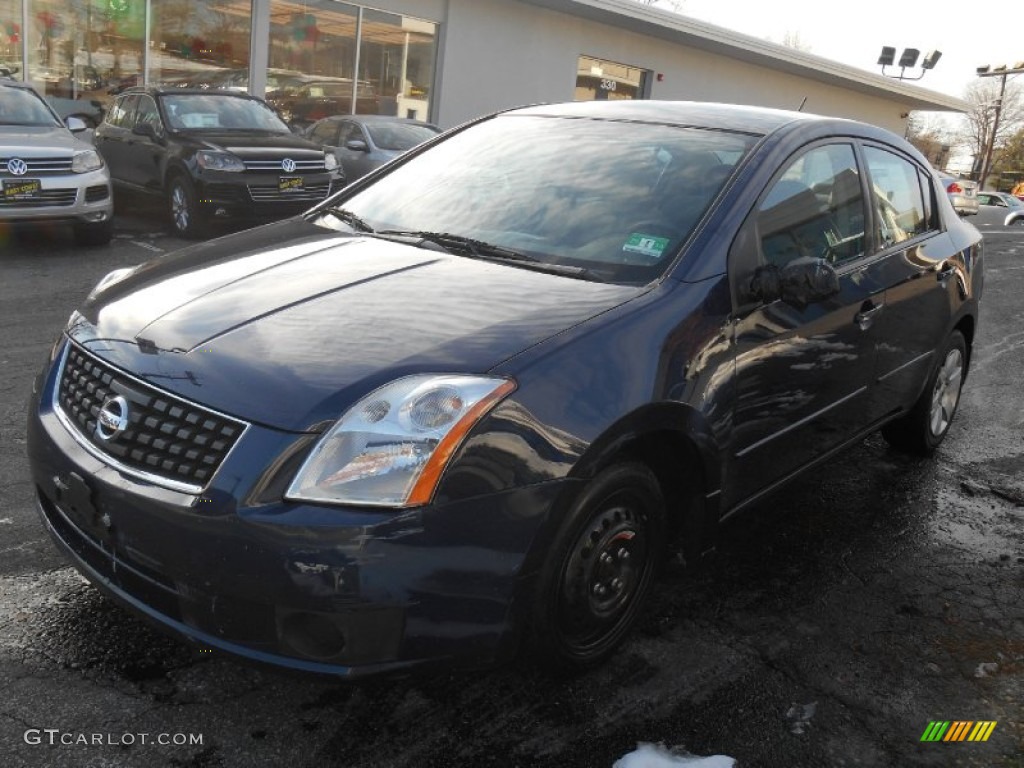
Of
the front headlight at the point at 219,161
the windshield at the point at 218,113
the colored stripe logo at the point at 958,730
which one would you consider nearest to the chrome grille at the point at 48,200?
the front headlight at the point at 219,161

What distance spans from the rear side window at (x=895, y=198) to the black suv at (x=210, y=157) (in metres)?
7.69

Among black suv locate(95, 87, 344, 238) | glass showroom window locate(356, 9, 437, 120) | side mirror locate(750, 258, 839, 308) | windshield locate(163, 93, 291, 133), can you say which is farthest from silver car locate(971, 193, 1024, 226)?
side mirror locate(750, 258, 839, 308)

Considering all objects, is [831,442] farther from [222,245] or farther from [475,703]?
[222,245]

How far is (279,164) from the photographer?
1080cm

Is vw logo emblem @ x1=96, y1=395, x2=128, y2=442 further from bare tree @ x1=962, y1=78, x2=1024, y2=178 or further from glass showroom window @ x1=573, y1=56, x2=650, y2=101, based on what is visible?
bare tree @ x1=962, y1=78, x2=1024, y2=178

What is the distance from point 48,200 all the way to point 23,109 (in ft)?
5.42

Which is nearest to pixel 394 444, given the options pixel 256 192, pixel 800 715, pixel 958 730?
pixel 800 715

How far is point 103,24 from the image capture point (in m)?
15.2

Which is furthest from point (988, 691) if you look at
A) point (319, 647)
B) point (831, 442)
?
point (319, 647)

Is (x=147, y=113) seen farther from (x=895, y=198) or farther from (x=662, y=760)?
(x=662, y=760)

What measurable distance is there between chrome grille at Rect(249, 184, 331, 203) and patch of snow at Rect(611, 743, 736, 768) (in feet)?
Result: 29.9

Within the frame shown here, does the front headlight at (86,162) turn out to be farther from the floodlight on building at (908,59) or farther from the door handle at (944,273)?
the floodlight on building at (908,59)

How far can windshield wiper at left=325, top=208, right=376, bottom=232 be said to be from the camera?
3.62 meters

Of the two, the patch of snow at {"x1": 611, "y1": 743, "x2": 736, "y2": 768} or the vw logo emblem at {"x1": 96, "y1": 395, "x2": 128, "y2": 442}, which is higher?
the vw logo emblem at {"x1": 96, "y1": 395, "x2": 128, "y2": 442}
